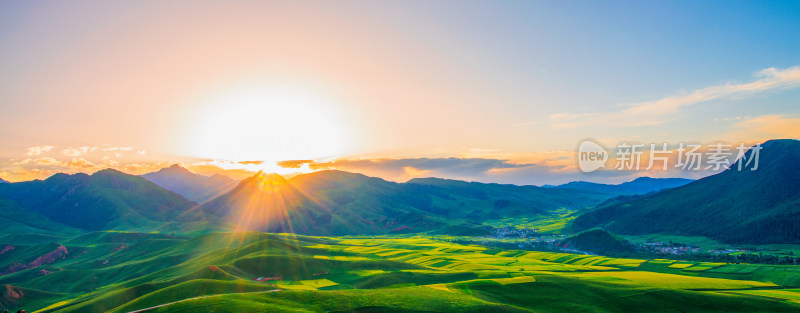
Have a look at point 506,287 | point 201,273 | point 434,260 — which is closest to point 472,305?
point 506,287

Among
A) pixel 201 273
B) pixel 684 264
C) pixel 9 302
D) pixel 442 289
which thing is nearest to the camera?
pixel 442 289

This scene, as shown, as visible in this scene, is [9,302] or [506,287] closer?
[506,287]

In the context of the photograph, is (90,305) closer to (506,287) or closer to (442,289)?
(442,289)

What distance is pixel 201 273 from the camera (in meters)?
120

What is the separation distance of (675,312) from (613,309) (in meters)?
13.0

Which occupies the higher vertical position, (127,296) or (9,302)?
(127,296)

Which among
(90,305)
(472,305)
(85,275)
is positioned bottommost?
(85,275)

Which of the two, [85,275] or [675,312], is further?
[85,275]

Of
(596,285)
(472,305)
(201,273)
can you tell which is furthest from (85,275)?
(596,285)

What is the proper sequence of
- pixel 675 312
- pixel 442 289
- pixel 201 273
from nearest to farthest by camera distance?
pixel 675 312 → pixel 442 289 → pixel 201 273

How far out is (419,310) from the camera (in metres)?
72.9

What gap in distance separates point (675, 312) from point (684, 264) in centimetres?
12260

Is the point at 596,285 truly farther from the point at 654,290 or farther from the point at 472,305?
the point at 472,305

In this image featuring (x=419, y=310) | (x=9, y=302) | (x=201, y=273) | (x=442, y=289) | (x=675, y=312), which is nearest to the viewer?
(x=419, y=310)
